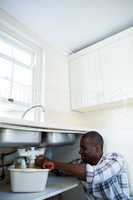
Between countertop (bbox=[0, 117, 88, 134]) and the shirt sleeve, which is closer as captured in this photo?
countertop (bbox=[0, 117, 88, 134])

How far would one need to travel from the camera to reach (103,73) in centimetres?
185

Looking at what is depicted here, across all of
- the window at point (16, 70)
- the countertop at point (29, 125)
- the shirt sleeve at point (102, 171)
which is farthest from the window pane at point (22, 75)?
the shirt sleeve at point (102, 171)

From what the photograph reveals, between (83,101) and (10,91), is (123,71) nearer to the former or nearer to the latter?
(83,101)

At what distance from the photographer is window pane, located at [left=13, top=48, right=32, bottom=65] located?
1.86 metres

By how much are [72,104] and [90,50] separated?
2.12 feet

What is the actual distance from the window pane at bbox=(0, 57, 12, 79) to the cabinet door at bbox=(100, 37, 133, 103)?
3.07ft

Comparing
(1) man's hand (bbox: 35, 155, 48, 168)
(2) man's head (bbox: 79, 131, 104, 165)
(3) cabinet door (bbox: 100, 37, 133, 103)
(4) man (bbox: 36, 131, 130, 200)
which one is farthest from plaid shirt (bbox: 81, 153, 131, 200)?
(3) cabinet door (bbox: 100, 37, 133, 103)

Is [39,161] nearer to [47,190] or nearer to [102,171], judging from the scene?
[47,190]

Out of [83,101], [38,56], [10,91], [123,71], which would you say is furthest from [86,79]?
[10,91]

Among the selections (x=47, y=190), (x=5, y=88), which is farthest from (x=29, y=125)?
(x=5, y=88)

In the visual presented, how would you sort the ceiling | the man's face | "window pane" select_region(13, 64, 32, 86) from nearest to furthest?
the man's face
the ceiling
"window pane" select_region(13, 64, 32, 86)

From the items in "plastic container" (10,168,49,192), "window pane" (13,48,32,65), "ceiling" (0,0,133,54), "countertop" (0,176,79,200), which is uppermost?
"ceiling" (0,0,133,54)

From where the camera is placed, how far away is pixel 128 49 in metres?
1.71

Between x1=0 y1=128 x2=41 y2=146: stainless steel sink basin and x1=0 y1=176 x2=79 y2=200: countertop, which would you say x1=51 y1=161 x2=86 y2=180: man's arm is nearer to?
x1=0 y1=176 x2=79 y2=200: countertop
